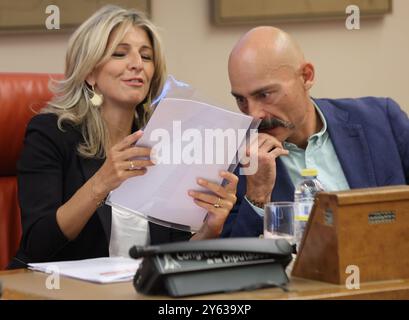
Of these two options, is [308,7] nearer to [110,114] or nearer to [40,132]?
[110,114]

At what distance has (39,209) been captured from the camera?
2.21 m

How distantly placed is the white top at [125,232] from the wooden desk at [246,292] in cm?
82

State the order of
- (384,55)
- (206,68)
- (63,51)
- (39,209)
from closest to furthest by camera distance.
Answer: (39,209), (63,51), (206,68), (384,55)

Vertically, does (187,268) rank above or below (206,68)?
below

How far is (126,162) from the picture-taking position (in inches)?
74.3

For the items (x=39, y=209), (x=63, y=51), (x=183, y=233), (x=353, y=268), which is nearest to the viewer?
A: (x=353, y=268)

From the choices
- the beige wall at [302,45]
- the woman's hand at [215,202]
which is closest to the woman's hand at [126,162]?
the woman's hand at [215,202]

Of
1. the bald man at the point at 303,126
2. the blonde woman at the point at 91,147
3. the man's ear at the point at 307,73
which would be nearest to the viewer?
the blonde woman at the point at 91,147

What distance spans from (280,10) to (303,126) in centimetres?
97

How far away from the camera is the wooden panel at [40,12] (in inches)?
113

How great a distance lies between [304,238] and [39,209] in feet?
3.23

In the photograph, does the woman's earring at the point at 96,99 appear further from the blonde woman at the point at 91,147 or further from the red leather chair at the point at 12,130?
the red leather chair at the point at 12,130

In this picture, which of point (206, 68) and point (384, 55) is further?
point (384, 55)
